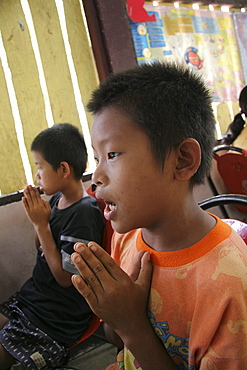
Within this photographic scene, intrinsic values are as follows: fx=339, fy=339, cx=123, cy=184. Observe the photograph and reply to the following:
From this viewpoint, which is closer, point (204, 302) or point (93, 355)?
point (204, 302)

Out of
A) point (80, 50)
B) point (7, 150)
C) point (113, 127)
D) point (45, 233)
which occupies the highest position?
point (80, 50)

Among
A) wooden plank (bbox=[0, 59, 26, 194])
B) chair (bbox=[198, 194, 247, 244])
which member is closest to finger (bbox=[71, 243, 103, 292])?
chair (bbox=[198, 194, 247, 244])

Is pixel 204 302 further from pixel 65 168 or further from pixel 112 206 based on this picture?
pixel 65 168

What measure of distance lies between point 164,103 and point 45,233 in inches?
37.7

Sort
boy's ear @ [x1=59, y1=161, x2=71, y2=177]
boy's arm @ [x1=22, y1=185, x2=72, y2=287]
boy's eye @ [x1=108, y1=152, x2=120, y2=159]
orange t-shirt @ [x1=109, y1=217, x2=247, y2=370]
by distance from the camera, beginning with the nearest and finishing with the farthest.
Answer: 1. orange t-shirt @ [x1=109, y1=217, x2=247, y2=370]
2. boy's eye @ [x1=108, y1=152, x2=120, y2=159]
3. boy's arm @ [x1=22, y1=185, x2=72, y2=287]
4. boy's ear @ [x1=59, y1=161, x2=71, y2=177]

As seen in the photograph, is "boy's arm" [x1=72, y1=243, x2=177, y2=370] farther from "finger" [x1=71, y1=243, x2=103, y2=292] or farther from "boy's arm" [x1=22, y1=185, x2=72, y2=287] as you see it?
"boy's arm" [x1=22, y1=185, x2=72, y2=287]

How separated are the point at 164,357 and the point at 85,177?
178 cm

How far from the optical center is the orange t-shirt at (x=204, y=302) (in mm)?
638

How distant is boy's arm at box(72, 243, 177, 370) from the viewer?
72 centimetres

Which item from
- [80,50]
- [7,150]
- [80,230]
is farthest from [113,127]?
[80,50]

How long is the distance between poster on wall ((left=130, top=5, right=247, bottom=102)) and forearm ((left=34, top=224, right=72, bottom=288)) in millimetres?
1936

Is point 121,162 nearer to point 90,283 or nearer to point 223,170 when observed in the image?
point 90,283

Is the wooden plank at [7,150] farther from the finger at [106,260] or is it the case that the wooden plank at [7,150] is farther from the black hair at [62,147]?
the finger at [106,260]

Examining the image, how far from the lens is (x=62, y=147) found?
5.69 ft
